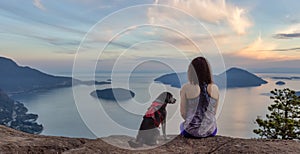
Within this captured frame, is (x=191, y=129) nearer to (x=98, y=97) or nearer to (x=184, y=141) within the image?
(x=184, y=141)

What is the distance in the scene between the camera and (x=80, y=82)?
4.46 m

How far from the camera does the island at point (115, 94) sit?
435 centimetres

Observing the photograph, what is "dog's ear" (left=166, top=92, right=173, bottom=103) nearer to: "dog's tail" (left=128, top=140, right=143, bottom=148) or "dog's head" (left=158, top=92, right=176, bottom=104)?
"dog's head" (left=158, top=92, right=176, bottom=104)

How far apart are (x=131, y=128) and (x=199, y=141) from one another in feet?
5.23

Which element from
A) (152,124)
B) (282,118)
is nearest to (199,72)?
(152,124)

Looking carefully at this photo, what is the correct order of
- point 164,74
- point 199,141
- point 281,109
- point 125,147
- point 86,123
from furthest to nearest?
1. point 281,109
2. point 199,141
3. point 125,147
4. point 164,74
5. point 86,123

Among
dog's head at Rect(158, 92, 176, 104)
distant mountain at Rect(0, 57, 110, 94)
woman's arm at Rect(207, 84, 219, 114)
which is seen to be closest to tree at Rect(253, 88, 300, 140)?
woman's arm at Rect(207, 84, 219, 114)

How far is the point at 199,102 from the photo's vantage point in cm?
566

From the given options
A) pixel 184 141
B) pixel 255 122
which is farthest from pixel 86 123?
pixel 255 122

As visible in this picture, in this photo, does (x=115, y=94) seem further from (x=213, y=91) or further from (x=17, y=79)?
(x=17, y=79)

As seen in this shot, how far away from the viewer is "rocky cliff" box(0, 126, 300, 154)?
4.69 meters

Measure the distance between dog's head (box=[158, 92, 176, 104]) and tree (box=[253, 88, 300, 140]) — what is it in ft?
19.8

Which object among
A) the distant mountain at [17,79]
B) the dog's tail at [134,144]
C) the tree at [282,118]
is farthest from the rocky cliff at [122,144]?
the distant mountain at [17,79]

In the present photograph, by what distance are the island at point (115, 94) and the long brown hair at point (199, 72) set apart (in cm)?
165
